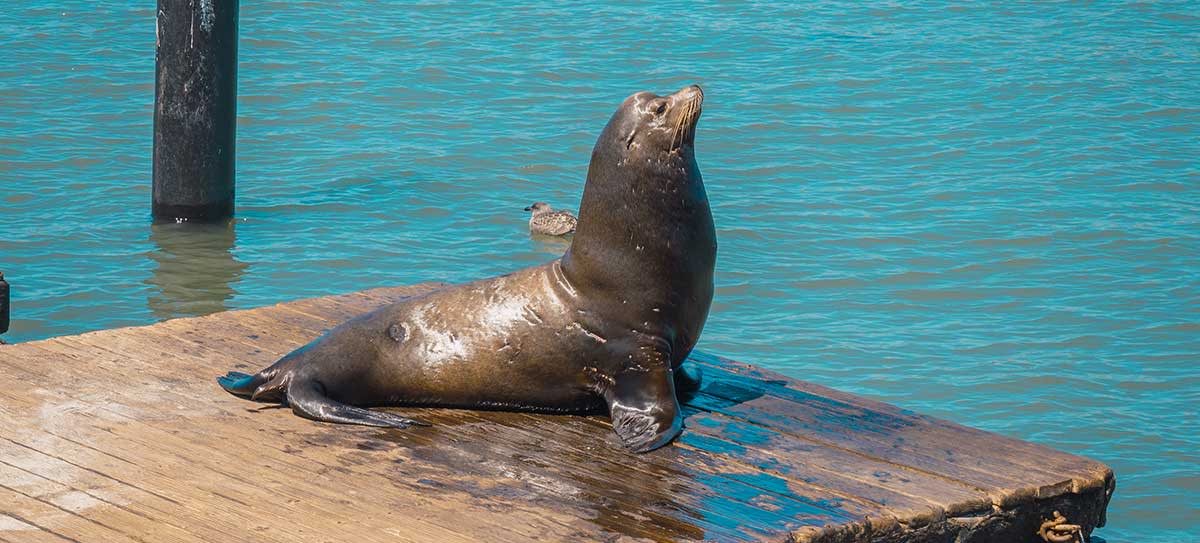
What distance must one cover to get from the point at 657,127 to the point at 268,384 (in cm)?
162

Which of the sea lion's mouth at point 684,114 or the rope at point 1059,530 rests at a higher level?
the sea lion's mouth at point 684,114

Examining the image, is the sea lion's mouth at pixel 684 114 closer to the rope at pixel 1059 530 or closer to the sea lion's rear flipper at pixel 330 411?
the sea lion's rear flipper at pixel 330 411

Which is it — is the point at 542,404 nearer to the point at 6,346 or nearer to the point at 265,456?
the point at 265,456

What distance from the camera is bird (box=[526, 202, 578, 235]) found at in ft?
36.0

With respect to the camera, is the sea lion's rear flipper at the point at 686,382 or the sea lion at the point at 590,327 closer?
the sea lion at the point at 590,327

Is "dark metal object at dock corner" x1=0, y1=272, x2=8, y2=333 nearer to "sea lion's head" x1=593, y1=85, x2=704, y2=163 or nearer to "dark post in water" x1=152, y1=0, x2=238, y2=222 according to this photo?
"sea lion's head" x1=593, y1=85, x2=704, y2=163

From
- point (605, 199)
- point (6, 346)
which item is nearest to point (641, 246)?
point (605, 199)

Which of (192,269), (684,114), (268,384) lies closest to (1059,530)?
(684,114)

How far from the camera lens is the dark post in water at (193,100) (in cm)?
1023

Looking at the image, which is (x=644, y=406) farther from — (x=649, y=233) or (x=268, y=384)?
(x=268, y=384)

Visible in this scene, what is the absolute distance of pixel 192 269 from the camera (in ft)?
34.0

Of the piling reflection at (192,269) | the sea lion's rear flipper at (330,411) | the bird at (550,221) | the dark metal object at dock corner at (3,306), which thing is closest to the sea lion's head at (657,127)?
the sea lion's rear flipper at (330,411)

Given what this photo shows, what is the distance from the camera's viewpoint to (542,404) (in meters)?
5.48

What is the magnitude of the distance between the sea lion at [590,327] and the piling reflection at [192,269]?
429 cm
